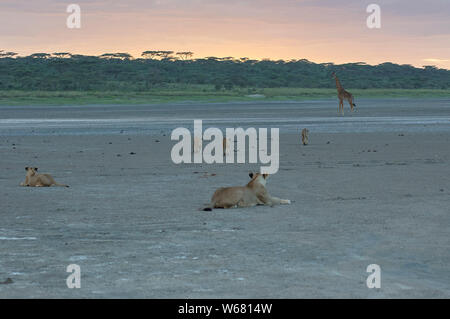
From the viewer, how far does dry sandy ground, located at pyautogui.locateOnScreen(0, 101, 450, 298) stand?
24.0ft

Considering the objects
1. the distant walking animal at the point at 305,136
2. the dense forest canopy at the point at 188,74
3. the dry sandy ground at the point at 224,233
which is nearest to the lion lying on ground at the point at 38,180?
the dry sandy ground at the point at 224,233

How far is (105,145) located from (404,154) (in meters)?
9.40

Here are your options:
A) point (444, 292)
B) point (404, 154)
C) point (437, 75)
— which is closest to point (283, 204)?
point (444, 292)

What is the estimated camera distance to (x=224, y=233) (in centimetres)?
996

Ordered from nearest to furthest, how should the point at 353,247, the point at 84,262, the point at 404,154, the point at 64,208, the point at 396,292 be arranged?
the point at 396,292 < the point at 84,262 < the point at 353,247 < the point at 64,208 < the point at 404,154

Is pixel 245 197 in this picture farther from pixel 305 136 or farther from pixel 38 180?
pixel 305 136

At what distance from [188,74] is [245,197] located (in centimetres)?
13084

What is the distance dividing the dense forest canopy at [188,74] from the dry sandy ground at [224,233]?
8699 cm

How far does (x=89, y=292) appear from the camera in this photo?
23.0 feet

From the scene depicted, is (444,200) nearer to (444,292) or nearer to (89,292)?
(444,292)

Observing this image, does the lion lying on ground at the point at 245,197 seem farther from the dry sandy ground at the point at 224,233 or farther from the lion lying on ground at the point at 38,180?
the lion lying on ground at the point at 38,180

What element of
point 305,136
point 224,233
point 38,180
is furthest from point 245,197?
point 305,136

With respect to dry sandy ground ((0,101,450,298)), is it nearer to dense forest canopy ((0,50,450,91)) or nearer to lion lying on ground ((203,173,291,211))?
lion lying on ground ((203,173,291,211))

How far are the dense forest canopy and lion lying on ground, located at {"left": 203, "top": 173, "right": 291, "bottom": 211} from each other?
90859mm
